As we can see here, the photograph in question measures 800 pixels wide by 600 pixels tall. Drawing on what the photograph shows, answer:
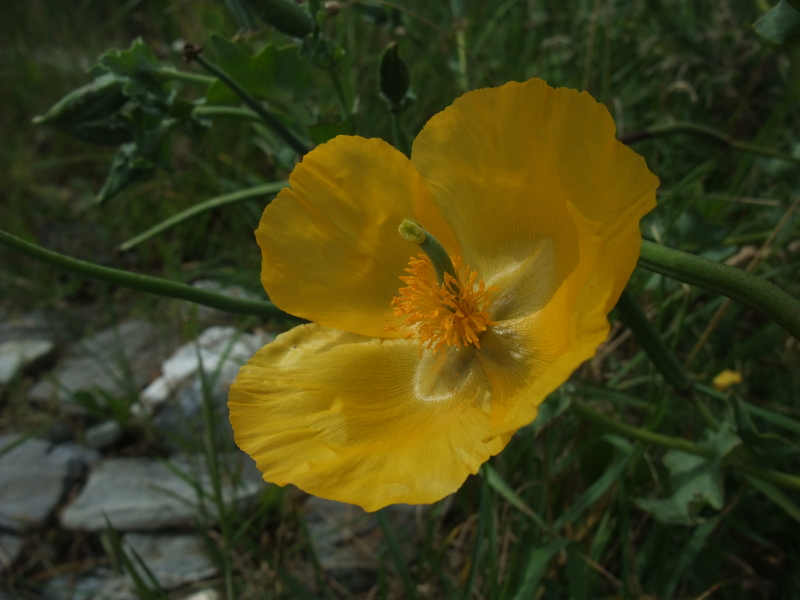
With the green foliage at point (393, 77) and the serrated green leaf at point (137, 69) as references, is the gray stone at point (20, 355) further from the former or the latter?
the green foliage at point (393, 77)

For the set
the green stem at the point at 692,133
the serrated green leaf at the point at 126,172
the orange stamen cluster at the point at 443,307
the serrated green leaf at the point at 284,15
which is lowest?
the orange stamen cluster at the point at 443,307

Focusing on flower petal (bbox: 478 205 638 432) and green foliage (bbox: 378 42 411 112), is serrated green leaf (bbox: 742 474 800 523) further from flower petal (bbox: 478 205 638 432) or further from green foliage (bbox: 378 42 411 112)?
green foliage (bbox: 378 42 411 112)

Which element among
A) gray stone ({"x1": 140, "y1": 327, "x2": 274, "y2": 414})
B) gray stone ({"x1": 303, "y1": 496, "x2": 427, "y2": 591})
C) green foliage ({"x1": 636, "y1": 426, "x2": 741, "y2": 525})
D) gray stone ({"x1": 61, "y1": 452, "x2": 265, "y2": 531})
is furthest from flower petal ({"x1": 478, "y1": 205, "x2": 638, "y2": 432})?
gray stone ({"x1": 140, "y1": 327, "x2": 274, "y2": 414})

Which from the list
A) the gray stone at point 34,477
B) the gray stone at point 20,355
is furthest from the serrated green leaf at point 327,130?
the gray stone at point 20,355

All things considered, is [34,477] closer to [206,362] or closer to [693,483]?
[206,362]

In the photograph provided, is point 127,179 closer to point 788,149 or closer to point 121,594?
point 121,594
